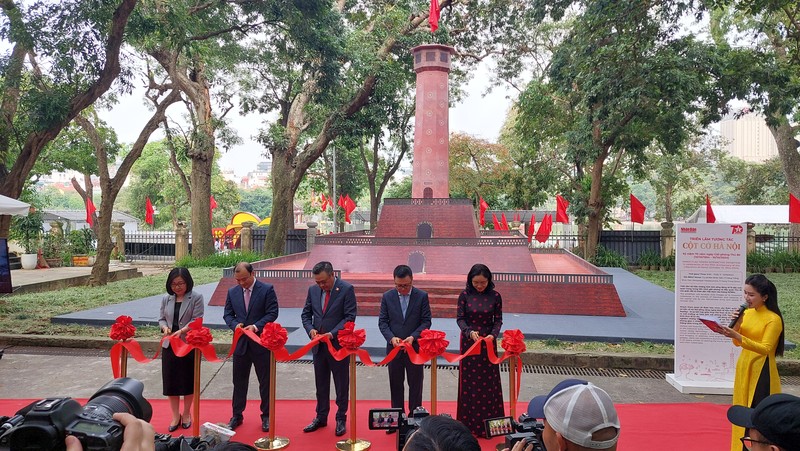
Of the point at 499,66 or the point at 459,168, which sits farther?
the point at 459,168

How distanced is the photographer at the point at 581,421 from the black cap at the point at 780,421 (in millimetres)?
659

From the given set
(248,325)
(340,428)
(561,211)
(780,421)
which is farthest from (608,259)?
(780,421)

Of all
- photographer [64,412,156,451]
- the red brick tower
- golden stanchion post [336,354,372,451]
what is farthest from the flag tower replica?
photographer [64,412,156,451]

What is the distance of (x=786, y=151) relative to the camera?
2030cm

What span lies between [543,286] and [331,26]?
807 centimetres

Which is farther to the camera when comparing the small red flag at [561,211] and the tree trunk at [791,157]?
the small red flag at [561,211]

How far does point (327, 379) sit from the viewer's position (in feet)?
15.9

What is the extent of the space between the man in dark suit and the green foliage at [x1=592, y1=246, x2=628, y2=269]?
16.0 m

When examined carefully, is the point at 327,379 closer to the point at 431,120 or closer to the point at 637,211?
the point at 431,120

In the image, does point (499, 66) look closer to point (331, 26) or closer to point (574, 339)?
point (331, 26)

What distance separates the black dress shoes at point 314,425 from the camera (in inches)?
185

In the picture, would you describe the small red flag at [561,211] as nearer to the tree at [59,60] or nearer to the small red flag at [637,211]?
the small red flag at [637,211]

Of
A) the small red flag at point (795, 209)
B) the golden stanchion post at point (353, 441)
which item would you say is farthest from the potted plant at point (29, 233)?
the small red flag at point (795, 209)

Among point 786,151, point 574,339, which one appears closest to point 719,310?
point 574,339
